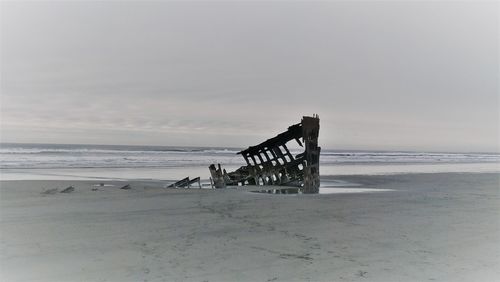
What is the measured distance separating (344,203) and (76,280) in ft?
26.7

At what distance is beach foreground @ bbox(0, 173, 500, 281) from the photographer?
5172mm

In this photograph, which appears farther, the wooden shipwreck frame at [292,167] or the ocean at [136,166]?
the ocean at [136,166]

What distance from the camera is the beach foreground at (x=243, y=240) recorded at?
517 cm

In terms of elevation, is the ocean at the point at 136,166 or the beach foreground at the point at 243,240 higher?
the ocean at the point at 136,166

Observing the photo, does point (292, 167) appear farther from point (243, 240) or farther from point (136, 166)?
point (136, 166)

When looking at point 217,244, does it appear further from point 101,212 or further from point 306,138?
point 306,138

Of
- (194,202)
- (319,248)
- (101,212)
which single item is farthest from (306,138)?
(319,248)

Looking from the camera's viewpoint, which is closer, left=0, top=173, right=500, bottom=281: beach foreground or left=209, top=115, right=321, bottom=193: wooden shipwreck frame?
left=0, top=173, right=500, bottom=281: beach foreground

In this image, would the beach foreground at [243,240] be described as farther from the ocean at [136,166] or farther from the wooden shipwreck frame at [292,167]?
the ocean at [136,166]

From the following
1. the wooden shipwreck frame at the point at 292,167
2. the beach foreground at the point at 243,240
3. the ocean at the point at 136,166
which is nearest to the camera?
the beach foreground at the point at 243,240

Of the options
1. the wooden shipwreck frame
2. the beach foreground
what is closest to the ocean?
the wooden shipwreck frame

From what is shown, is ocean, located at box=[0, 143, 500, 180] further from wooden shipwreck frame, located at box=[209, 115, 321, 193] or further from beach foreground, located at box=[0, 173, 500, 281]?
beach foreground, located at box=[0, 173, 500, 281]

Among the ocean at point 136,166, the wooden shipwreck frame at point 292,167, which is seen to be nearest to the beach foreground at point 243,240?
the wooden shipwreck frame at point 292,167

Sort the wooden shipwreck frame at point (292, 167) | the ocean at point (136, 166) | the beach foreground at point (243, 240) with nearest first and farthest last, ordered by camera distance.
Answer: the beach foreground at point (243, 240) < the wooden shipwreck frame at point (292, 167) < the ocean at point (136, 166)
